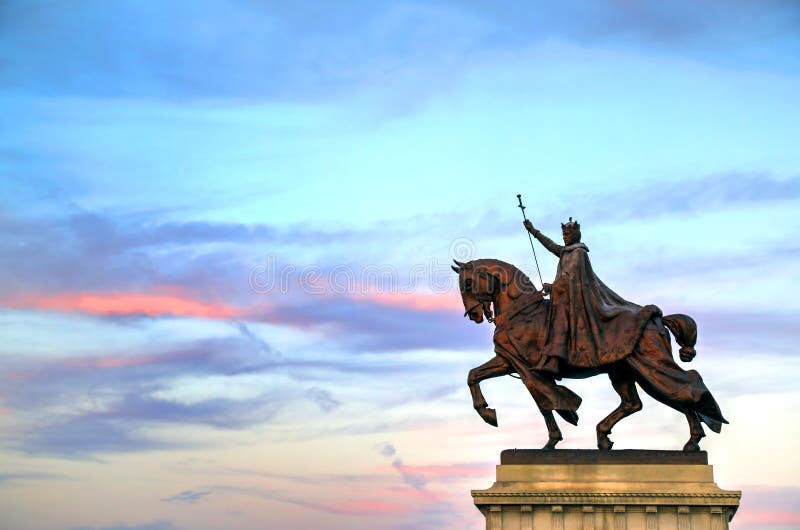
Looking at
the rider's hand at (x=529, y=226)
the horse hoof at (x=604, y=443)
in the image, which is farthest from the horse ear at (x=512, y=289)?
the horse hoof at (x=604, y=443)

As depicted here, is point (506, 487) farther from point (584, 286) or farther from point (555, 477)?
point (584, 286)

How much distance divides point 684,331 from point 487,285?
15.4 ft

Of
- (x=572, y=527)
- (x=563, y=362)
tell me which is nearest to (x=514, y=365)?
A: (x=563, y=362)

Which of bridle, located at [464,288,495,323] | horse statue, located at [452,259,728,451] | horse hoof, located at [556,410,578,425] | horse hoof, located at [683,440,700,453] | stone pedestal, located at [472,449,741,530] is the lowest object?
stone pedestal, located at [472,449,741,530]

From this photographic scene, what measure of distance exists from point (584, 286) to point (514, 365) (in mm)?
2440

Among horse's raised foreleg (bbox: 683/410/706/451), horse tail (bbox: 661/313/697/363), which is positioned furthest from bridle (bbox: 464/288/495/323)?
horse's raised foreleg (bbox: 683/410/706/451)

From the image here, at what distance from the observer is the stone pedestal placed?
37.0 meters

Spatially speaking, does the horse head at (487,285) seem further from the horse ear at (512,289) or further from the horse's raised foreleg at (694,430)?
the horse's raised foreleg at (694,430)

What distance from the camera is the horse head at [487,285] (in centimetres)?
3906

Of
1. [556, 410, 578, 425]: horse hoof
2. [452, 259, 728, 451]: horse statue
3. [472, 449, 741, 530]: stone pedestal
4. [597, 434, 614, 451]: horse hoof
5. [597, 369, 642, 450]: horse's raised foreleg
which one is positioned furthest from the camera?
[597, 369, 642, 450]: horse's raised foreleg

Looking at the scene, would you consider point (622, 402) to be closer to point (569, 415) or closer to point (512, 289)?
point (569, 415)

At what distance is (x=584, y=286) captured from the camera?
1508 inches

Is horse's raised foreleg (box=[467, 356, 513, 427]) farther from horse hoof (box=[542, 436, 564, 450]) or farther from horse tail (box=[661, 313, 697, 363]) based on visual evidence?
horse tail (box=[661, 313, 697, 363])

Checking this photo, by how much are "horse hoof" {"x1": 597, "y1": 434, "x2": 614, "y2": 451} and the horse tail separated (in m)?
2.55
